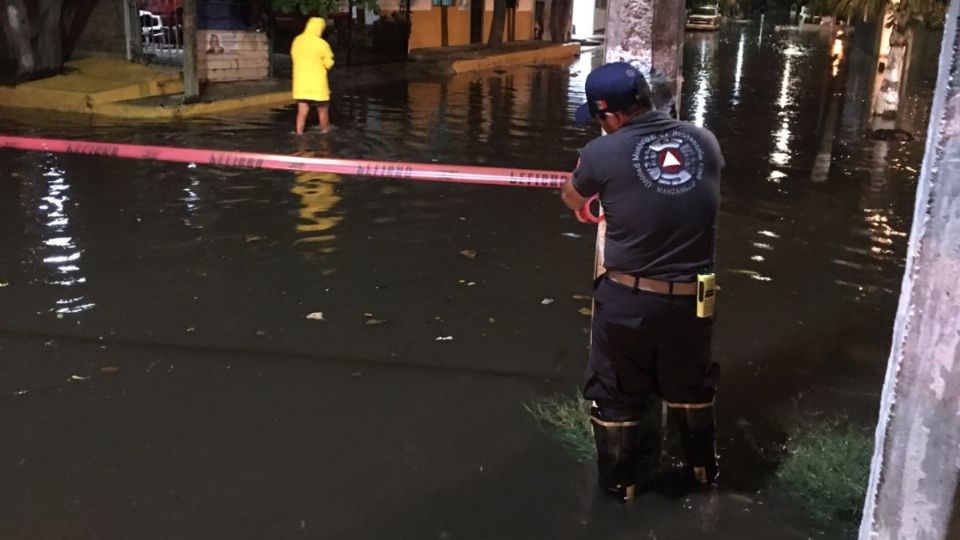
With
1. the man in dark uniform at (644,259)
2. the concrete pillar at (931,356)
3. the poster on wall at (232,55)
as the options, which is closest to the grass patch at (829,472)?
the man in dark uniform at (644,259)

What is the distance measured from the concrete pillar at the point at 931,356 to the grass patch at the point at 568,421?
1.93 meters

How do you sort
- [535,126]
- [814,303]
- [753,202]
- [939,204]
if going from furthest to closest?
[535,126] < [753,202] < [814,303] < [939,204]

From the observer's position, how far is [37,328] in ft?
17.1

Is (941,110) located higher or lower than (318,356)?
higher

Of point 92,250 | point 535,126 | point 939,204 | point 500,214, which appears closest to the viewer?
point 939,204

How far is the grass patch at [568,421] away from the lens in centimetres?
404

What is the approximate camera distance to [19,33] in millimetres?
15125

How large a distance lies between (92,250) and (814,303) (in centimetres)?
539

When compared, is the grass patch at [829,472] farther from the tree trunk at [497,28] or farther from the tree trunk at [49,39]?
the tree trunk at [497,28]

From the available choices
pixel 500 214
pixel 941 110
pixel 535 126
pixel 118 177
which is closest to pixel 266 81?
pixel 535 126

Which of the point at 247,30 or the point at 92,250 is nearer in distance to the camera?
the point at 92,250

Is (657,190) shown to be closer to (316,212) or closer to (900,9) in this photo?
(316,212)

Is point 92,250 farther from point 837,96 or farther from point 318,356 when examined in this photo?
point 837,96

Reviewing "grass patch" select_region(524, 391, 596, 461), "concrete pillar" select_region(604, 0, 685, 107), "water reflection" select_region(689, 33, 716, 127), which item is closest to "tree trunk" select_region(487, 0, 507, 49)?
"water reflection" select_region(689, 33, 716, 127)
